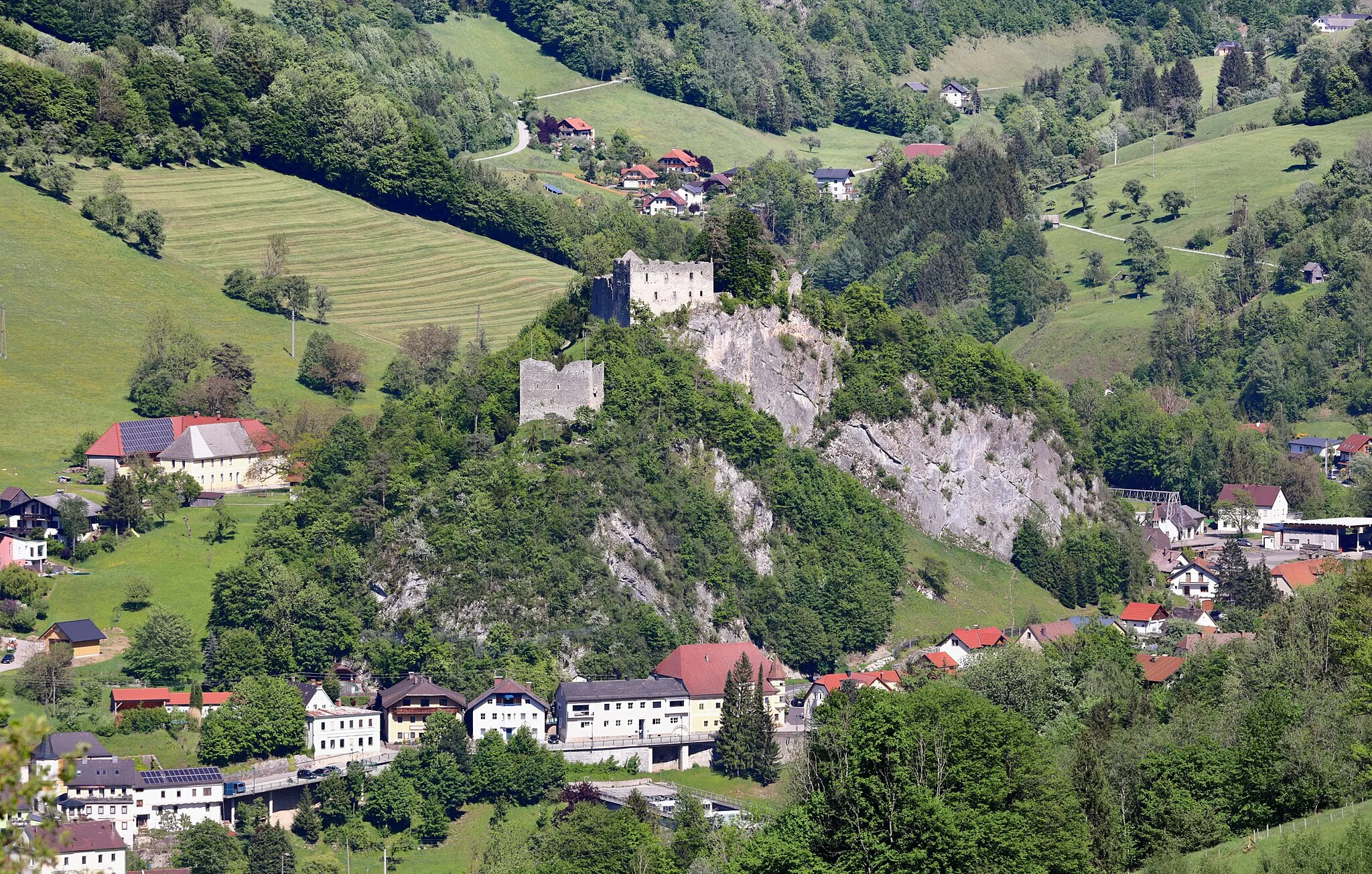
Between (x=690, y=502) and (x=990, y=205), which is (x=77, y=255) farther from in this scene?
(x=990, y=205)

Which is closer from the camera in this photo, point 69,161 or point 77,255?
point 77,255

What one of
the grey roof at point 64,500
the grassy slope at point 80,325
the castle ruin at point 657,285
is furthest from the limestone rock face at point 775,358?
the grey roof at point 64,500

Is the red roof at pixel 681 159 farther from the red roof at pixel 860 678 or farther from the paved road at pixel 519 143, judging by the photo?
the red roof at pixel 860 678

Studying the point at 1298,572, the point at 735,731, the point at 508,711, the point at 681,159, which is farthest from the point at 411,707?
the point at 681,159

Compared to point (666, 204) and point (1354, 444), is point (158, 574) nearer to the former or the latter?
point (1354, 444)

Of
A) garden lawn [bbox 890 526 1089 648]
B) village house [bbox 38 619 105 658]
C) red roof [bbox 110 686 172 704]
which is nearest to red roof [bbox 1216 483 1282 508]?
garden lawn [bbox 890 526 1089 648]

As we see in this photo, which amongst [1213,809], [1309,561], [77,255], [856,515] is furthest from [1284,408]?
[1213,809]
